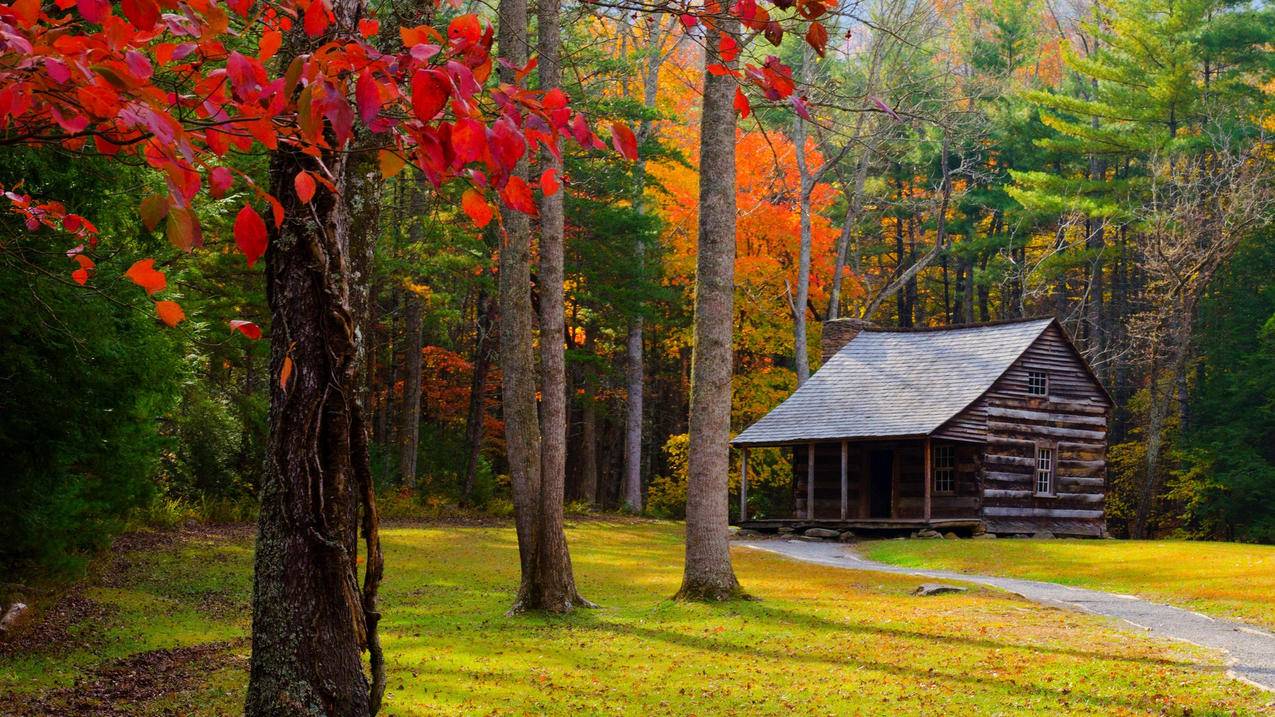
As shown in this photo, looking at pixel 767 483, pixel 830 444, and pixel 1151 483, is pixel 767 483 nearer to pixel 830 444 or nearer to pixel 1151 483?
pixel 830 444

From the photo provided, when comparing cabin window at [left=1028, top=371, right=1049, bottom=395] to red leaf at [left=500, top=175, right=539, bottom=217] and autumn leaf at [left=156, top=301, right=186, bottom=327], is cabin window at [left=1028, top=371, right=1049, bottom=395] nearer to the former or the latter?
red leaf at [left=500, top=175, right=539, bottom=217]

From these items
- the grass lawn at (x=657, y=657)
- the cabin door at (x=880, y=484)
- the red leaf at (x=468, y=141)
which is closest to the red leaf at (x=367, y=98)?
the red leaf at (x=468, y=141)

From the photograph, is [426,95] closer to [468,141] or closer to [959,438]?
[468,141]

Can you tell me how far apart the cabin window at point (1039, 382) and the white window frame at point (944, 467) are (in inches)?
119

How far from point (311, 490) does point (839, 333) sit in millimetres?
34549

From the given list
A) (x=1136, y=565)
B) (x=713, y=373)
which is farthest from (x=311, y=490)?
(x=1136, y=565)

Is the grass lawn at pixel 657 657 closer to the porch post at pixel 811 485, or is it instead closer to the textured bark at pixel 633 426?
the porch post at pixel 811 485

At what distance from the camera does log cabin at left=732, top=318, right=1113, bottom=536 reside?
31.3m

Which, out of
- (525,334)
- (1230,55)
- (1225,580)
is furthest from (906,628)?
(1230,55)

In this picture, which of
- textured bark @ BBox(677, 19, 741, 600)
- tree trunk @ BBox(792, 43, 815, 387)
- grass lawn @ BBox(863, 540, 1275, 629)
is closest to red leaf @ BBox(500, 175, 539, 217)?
textured bark @ BBox(677, 19, 741, 600)

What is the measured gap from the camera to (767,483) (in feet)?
147

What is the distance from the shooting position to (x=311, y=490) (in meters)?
5.62

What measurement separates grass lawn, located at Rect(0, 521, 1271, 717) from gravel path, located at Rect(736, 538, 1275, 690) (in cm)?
41

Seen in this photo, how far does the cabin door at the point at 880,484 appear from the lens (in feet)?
116
